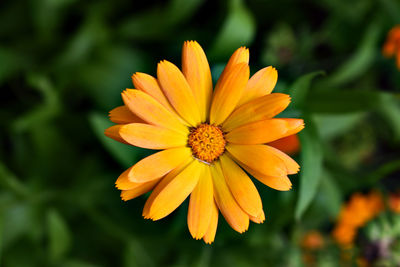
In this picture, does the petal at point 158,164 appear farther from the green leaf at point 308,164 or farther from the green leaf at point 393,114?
the green leaf at point 393,114

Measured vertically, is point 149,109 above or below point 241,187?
above

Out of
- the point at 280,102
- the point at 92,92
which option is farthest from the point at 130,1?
the point at 280,102

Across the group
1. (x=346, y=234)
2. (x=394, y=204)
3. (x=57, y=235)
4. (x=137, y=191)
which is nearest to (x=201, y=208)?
(x=137, y=191)

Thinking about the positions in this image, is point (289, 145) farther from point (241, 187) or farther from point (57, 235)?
point (57, 235)

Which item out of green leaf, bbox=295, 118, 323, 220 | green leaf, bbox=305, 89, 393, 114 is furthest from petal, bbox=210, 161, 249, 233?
green leaf, bbox=305, 89, 393, 114

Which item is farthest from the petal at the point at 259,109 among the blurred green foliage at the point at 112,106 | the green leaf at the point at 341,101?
the blurred green foliage at the point at 112,106

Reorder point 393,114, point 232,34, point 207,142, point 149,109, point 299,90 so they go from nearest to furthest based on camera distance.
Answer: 1. point 149,109
2. point 207,142
3. point 299,90
4. point 232,34
5. point 393,114
